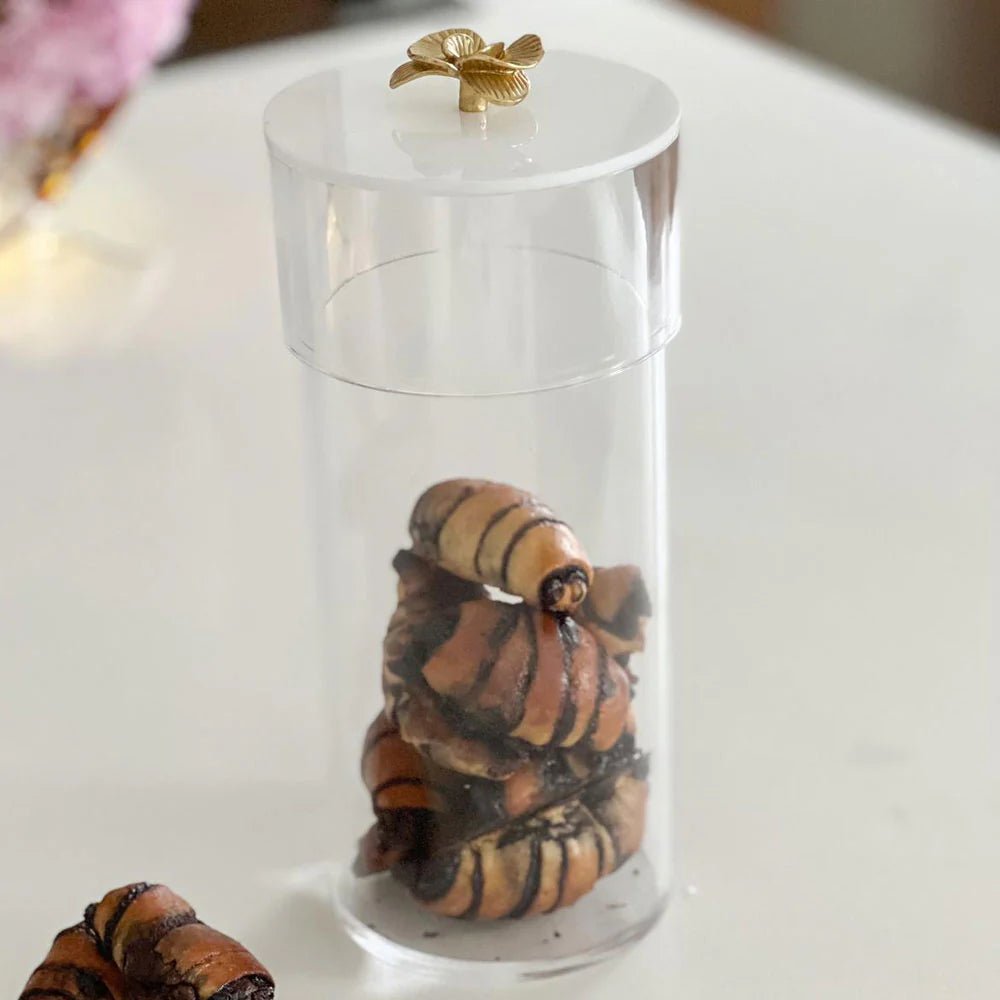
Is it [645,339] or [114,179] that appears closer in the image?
[645,339]

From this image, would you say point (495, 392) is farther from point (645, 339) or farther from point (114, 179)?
point (114, 179)

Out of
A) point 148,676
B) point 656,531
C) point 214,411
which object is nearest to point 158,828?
point 148,676

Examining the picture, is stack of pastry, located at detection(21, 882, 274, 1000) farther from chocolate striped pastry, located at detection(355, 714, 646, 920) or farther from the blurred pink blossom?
the blurred pink blossom

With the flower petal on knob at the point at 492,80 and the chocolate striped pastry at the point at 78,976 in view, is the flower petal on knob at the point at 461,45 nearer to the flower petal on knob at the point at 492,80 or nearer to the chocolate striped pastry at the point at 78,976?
the flower petal on knob at the point at 492,80

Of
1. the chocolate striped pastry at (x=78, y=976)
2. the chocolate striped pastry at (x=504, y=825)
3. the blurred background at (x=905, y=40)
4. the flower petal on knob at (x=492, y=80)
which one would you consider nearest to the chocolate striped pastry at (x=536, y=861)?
the chocolate striped pastry at (x=504, y=825)

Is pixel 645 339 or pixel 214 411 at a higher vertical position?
pixel 645 339

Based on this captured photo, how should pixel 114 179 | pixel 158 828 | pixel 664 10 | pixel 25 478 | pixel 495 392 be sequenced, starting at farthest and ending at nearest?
pixel 664 10, pixel 114 179, pixel 25 478, pixel 158 828, pixel 495 392

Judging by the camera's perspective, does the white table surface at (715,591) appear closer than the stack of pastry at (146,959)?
No
